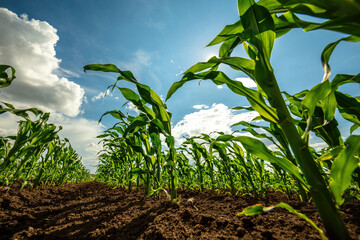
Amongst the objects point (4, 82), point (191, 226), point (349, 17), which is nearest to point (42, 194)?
point (4, 82)

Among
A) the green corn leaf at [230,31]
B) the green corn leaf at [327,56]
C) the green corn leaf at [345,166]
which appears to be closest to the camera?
the green corn leaf at [345,166]

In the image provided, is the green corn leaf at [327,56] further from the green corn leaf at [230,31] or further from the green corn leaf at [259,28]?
the green corn leaf at [230,31]

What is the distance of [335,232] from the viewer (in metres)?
0.58

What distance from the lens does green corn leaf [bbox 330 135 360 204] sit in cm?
57

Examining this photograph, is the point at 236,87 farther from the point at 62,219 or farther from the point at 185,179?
the point at 185,179

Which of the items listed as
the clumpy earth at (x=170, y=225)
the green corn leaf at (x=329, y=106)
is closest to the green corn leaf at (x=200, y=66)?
the green corn leaf at (x=329, y=106)

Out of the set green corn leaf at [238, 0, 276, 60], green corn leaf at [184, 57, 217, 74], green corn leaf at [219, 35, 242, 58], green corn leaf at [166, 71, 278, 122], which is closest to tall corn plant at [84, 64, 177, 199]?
green corn leaf at [166, 71, 278, 122]

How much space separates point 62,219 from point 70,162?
3370mm

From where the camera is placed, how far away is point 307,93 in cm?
73

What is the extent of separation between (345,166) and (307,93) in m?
0.33

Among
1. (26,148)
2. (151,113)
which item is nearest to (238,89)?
(151,113)

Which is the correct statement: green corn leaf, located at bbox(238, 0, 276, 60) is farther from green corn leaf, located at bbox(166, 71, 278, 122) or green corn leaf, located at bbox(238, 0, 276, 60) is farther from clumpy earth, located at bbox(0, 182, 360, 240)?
clumpy earth, located at bbox(0, 182, 360, 240)

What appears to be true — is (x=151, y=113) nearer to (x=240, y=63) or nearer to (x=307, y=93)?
(x=240, y=63)

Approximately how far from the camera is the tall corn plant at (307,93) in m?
0.58
